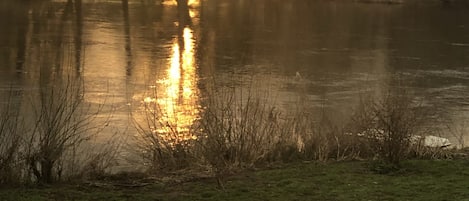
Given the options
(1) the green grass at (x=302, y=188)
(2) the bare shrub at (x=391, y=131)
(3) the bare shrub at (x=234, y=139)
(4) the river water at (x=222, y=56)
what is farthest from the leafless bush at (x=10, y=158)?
(2) the bare shrub at (x=391, y=131)

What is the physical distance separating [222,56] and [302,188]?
13405 millimetres

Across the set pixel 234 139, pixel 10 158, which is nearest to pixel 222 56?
pixel 234 139

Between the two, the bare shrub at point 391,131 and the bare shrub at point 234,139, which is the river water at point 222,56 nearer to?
the bare shrub at point 234,139

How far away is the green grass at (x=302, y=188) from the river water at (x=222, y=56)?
2.97 metres

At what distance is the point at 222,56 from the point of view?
20234 mm

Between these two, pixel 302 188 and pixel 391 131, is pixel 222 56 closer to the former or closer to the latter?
pixel 391 131

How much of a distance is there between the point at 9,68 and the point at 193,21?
15.6 metres

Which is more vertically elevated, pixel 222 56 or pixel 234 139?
pixel 222 56

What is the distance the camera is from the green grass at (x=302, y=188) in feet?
22.0

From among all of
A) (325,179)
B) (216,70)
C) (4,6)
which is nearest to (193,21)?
(4,6)

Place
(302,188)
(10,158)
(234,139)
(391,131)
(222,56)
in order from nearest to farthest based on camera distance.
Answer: (302,188)
(10,158)
(391,131)
(234,139)
(222,56)

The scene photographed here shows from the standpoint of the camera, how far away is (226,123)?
8.49 m

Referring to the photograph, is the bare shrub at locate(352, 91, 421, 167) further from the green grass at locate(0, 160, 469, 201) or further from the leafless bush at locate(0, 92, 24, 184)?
the leafless bush at locate(0, 92, 24, 184)

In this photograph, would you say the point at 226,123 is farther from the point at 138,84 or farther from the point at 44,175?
the point at 138,84
